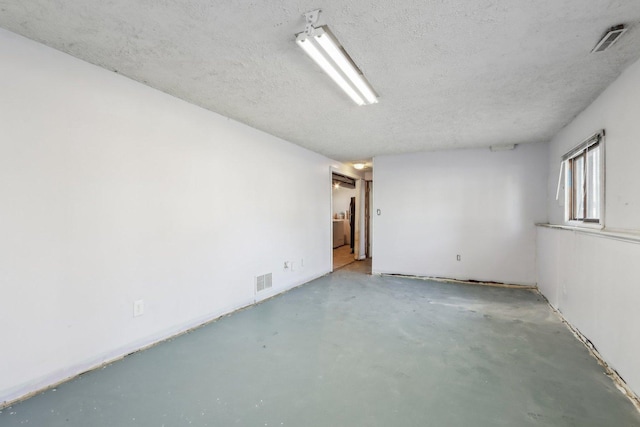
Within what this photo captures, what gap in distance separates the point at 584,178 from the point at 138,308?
4.78 metres

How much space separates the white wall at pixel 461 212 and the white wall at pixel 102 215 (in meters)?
3.03

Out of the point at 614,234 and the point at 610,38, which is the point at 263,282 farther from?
the point at 610,38

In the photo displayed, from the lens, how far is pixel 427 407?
1759 millimetres

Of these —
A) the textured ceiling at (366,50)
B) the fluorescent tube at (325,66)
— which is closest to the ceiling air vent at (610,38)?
the textured ceiling at (366,50)

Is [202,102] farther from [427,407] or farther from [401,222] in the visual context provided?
[401,222]

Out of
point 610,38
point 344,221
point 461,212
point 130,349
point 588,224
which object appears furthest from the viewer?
point 344,221

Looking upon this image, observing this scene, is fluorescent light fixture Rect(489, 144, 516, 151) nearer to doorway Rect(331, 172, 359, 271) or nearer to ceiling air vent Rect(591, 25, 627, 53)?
ceiling air vent Rect(591, 25, 627, 53)

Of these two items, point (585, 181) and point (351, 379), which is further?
point (585, 181)

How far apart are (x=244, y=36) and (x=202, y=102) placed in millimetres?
1292

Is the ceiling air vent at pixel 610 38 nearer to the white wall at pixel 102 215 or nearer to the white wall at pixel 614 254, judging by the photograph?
the white wall at pixel 614 254

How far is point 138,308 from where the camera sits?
7.94ft

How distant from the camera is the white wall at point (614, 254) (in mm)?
1958

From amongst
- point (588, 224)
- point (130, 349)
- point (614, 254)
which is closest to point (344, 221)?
point (588, 224)

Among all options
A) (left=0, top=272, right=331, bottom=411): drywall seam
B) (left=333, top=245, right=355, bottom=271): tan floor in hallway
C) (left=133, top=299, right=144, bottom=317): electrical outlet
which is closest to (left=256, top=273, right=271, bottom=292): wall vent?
(left=0, top=272, right=331, bottom=411): drywall seam
